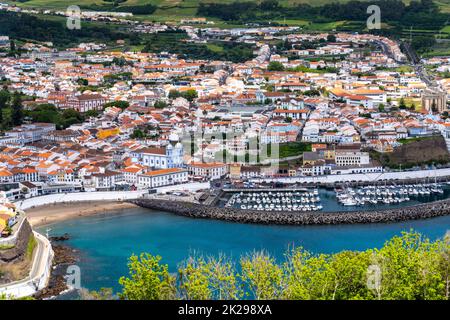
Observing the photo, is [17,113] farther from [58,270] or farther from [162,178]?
[58,270]

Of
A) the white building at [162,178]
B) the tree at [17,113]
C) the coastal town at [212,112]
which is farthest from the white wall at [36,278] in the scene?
the tree at [17,113]

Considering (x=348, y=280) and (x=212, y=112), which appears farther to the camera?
(x=212, y=112)

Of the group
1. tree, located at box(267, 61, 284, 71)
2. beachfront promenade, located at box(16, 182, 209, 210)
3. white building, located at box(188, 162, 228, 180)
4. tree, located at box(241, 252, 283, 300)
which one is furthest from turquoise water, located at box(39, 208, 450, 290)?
tree, located at box(267, 61, 284, 71)

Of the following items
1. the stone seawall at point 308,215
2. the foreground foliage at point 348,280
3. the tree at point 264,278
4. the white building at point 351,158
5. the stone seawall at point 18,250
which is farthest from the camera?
A: the white building at point 351,158

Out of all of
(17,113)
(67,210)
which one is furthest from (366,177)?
(17,113)

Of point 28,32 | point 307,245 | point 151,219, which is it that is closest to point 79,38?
point 28,32

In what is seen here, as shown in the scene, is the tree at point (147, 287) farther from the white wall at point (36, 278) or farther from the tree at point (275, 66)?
the tree at point (275, 66)

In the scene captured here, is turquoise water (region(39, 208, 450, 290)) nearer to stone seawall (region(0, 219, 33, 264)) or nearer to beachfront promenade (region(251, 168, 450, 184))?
stone seawall (region(0, 219, 33, 264))
